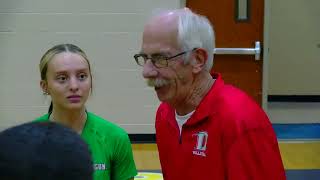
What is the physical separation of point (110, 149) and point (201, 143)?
426 millimetres

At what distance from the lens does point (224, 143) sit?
1.81m

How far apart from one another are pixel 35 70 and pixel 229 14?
7.23ft

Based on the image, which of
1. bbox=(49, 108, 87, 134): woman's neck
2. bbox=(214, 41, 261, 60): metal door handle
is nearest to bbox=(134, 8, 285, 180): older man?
bbox=(49, 108, 87, 134): woman's neck

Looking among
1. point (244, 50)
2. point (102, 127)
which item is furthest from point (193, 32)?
point (244, 50)

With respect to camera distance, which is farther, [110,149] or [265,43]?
[265,43]

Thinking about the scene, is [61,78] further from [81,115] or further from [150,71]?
[150,71]

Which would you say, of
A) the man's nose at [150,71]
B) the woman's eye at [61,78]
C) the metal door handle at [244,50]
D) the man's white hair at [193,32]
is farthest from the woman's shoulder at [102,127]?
the metal door handle at [244,50]

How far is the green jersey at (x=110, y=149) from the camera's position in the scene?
6.99 feet

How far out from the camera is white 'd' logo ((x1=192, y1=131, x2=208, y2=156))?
1.87 m

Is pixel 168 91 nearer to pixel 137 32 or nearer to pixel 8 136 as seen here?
pixel 8 136

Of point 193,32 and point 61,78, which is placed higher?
point 193,32

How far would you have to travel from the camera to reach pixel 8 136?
834mm

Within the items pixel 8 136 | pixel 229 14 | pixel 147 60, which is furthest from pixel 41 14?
pixel 8 136

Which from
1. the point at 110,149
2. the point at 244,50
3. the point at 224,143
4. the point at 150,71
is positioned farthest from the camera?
the point at 244,50
